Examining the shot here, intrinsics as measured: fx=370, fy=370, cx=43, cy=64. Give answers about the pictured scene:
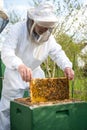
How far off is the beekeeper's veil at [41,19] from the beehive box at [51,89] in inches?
16.9

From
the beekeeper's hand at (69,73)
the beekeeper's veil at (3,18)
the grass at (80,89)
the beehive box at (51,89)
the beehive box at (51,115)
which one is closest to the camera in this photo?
the beehive box at (51,115)

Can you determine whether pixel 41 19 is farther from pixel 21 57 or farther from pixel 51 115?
pixel 51 115

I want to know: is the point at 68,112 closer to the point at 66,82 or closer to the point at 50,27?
the point at 66,82

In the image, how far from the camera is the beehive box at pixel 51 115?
2871 millimetres

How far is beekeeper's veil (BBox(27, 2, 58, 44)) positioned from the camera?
10.4 ft

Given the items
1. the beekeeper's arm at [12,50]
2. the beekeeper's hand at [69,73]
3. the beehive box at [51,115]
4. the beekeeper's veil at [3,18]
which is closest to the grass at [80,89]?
the beekeeper's veil at [3,18]

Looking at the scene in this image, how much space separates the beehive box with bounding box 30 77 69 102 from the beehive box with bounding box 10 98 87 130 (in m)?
0.12

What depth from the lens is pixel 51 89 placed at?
3236mm

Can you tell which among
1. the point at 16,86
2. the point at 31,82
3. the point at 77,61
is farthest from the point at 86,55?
the point at 31,82

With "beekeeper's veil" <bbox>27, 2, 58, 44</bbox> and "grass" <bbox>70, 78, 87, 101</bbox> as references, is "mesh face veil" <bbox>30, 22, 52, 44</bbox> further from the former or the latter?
"grass" <bbox>70, 78, 87, 101</bbox>

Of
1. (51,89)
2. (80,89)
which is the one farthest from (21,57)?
(80,89)

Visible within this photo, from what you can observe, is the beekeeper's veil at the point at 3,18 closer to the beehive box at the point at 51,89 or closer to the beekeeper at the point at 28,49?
the beekeeper at the point at 28,49

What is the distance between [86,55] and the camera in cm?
600

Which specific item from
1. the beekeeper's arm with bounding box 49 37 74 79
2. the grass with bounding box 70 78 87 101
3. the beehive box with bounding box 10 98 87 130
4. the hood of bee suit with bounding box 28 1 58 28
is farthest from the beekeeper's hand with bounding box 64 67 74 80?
the grass with bounding box 70 78 87 101
